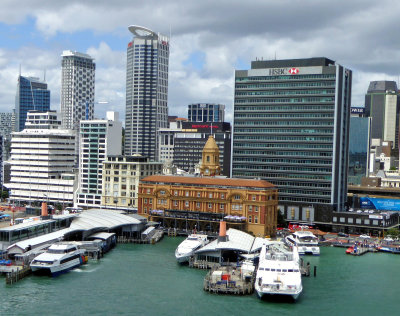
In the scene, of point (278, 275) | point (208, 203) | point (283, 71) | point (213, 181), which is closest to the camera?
point (278, 275)

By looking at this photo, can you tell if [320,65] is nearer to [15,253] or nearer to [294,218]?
[294,218]

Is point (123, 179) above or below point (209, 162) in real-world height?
below

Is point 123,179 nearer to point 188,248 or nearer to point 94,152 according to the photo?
point 94,152

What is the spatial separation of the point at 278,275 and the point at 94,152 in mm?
111957

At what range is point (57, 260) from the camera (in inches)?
3462

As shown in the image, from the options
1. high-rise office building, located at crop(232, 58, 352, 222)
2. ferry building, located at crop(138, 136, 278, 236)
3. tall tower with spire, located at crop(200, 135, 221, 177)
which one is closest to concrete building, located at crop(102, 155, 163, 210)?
ferry building, located at crop(138, 136, 278, 236)

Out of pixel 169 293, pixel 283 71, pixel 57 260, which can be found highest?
pixel 283 71

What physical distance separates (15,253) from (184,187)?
177ft

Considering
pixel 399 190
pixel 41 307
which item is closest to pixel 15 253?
pixel 41 307

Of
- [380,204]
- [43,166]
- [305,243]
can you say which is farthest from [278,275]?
[43,166]

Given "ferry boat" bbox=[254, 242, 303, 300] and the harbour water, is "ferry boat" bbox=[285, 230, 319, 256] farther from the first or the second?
"ferry boat" bbox=[254, 242, 303, 300]

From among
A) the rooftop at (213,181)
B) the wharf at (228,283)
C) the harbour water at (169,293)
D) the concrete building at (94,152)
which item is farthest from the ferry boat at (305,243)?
the concrete building at (94,152)

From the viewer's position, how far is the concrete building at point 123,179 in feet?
533

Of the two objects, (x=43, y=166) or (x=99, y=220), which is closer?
(x=99, y=220)
